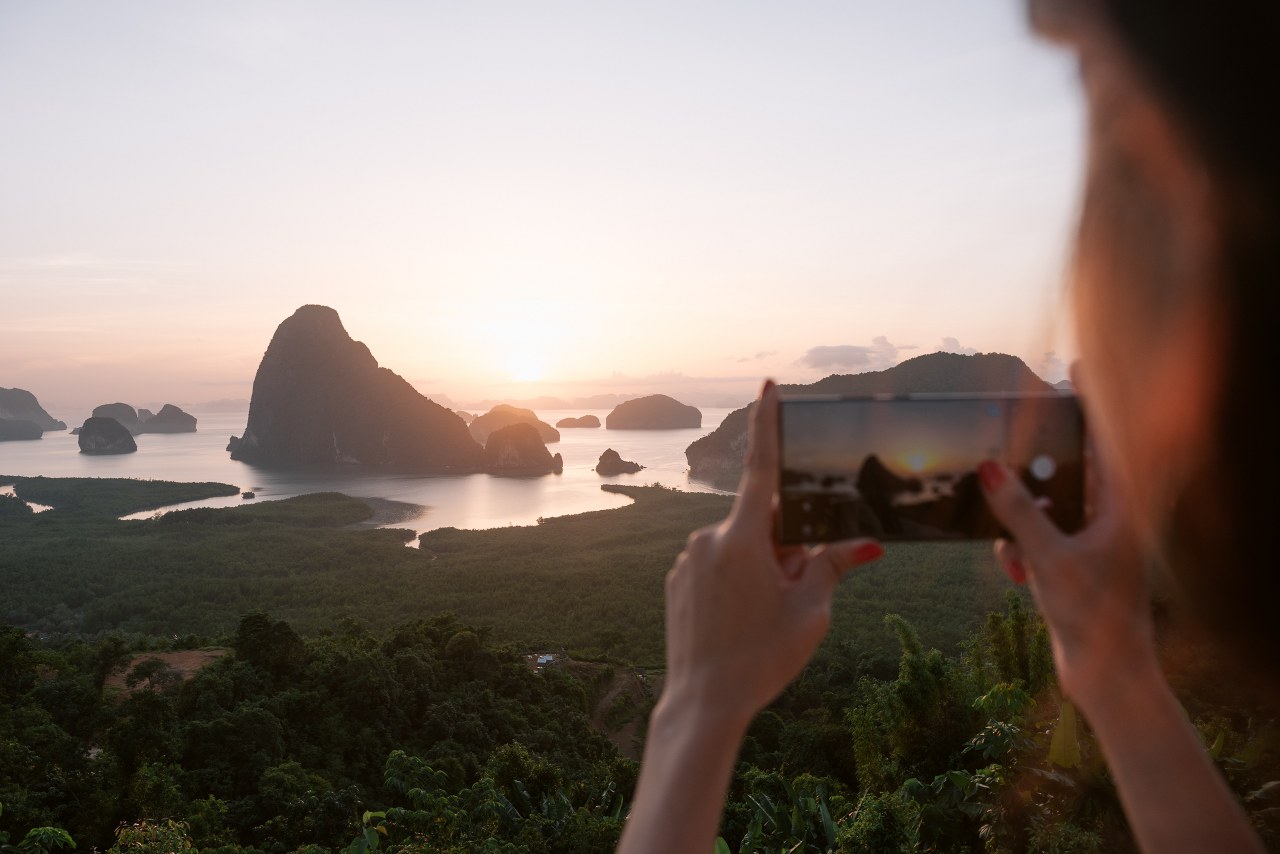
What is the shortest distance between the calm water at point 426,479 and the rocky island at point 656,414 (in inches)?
889

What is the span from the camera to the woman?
0.70 m

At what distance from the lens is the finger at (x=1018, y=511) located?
0.80 m

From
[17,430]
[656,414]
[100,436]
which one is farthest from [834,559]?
[17,430]

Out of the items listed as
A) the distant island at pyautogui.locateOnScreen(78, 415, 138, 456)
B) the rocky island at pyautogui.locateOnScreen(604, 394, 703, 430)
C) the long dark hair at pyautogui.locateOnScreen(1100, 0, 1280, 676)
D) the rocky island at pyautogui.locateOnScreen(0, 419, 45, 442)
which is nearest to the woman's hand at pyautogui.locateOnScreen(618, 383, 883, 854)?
the long dark hair at pyautogui.locateOnScreen(1100, 0, 1280, 676)

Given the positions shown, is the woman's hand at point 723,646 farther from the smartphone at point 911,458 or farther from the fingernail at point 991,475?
the fingernail at point 991,475

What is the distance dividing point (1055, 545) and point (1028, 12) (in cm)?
60

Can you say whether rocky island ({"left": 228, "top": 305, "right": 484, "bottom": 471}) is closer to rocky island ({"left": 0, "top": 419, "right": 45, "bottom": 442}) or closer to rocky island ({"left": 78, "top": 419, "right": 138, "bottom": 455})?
rocky island ({"left": 78, "top": 419, "right": 138, "bottom": 455})

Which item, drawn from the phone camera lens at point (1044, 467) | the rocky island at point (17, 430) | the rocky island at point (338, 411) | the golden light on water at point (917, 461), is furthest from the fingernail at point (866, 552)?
the rocky island at point (17, 430)

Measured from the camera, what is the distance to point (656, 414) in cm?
13788

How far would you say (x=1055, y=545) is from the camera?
2.59ft

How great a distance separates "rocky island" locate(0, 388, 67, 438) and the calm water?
98.6 feet

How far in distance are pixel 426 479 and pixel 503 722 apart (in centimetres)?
6558

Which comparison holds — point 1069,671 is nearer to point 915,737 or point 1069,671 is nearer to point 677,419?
point 915,737

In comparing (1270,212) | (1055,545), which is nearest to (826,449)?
(1055,545)
